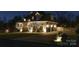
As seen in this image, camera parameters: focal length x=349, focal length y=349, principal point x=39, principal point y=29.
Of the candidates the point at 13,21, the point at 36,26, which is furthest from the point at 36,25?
the point at 13,21

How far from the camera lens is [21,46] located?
17.7 feet

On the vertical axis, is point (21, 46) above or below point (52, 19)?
below

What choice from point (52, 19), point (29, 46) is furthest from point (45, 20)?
point (29, 46)

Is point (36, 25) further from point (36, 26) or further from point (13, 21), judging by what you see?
point (13, 21)

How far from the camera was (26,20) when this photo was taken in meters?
5.39
